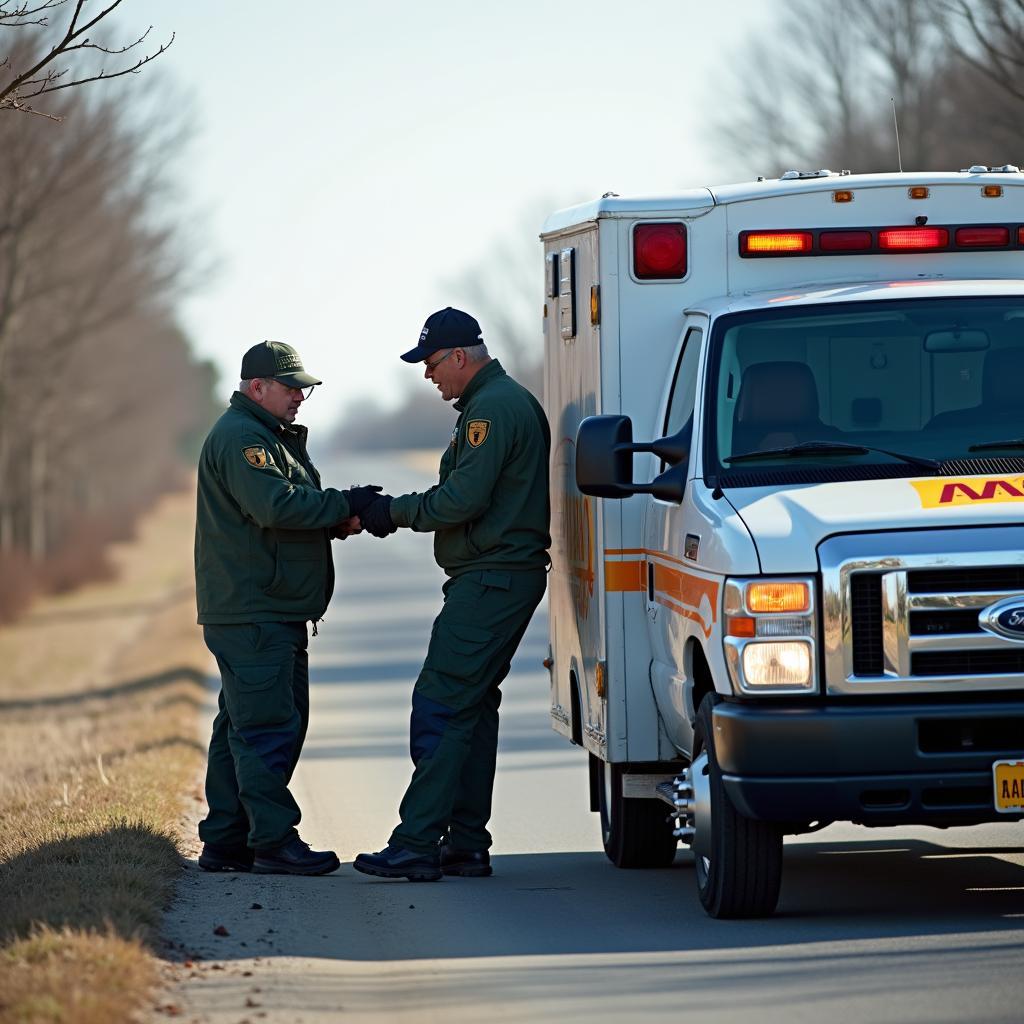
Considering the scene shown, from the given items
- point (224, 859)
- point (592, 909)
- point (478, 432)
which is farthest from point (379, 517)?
point (592, 909)

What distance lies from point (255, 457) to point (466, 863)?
209 cm

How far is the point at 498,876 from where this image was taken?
992 centimetres

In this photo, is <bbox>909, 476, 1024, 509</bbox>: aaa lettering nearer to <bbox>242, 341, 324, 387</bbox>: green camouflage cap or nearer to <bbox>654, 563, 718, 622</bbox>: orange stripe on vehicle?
<bbox>654, 563, 718, 622</bbox>: orange stripe on vehicle

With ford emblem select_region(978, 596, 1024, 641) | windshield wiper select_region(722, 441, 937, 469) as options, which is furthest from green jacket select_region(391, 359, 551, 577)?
ford emblem select_region(978, 596, 1024, 641)

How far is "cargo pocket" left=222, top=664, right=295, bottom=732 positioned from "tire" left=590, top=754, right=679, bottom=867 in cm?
157

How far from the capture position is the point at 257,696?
31.6 feet

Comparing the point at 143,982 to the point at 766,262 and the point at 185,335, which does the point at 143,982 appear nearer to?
the point at 766,262

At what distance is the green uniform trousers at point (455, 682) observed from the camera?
951 cm

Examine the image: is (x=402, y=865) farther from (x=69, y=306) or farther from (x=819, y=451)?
(x=69, y=306)

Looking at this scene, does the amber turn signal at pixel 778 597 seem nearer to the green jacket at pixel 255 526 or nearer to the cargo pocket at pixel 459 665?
the cargo pocket at pixel 459 665

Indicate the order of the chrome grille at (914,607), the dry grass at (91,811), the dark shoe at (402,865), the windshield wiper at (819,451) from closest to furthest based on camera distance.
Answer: the dry grass at (91,811) < the chrome grille at (914,607) < the windshield wiper at (819,451) < the dark shoe at (402,865)

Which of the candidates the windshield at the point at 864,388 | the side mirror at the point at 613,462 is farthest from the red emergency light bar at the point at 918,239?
the side mirror at the point at 613,462

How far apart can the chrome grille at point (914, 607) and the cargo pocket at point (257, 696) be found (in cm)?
308

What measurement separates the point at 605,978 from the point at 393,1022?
903mm
